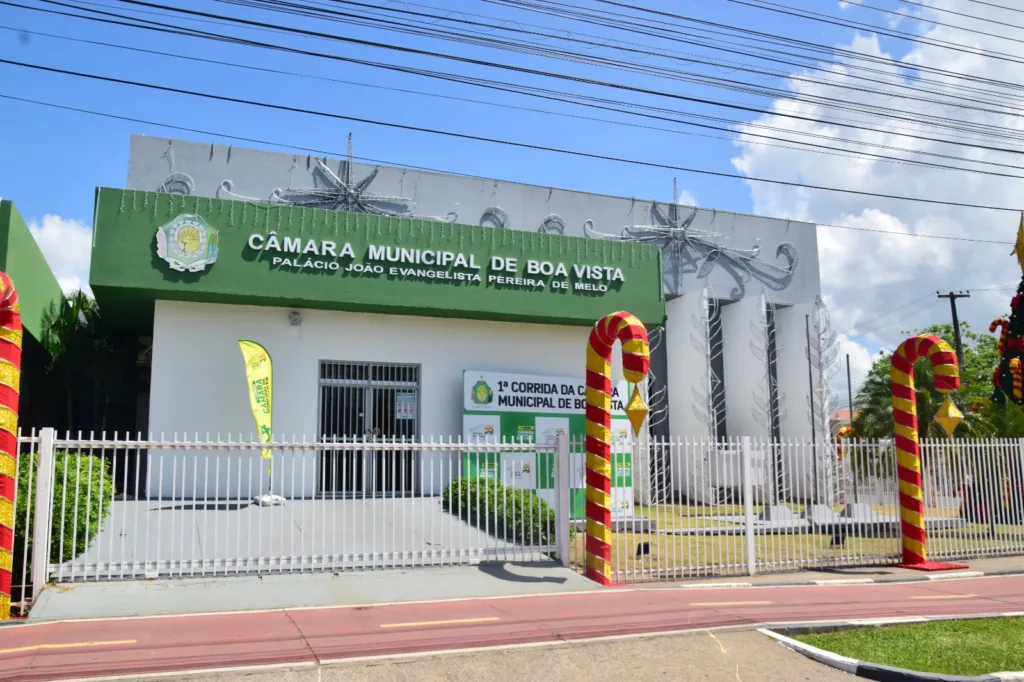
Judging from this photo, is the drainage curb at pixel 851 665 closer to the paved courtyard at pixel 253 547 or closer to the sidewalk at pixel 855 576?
the sidewalk at pixel 855 576

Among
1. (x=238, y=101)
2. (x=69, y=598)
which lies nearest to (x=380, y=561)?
(x=69, y=598)

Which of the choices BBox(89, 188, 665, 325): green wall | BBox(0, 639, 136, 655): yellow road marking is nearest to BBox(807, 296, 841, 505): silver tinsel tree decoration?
BBox(89, 188, 665, 325): green wall

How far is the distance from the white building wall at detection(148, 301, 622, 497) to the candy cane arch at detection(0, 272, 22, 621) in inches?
271

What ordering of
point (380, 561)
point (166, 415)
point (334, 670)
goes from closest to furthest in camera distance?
point (334, 670) < point (380, 561) < point (166, 415)

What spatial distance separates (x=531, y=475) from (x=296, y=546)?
360 centimetres

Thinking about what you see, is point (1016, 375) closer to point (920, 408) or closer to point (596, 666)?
point (920, 408)

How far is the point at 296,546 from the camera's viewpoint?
37.3ft

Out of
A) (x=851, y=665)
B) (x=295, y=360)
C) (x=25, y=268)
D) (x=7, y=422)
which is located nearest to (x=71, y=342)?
(x=25, y=268)

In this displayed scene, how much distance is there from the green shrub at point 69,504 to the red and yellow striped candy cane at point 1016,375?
65.9 ft

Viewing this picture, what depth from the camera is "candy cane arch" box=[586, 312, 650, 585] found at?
11359mm

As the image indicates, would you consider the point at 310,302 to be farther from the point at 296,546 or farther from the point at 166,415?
the point at 296,546

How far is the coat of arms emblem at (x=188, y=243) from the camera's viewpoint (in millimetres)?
16469

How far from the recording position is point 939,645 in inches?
329

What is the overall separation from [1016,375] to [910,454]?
8.76 m
